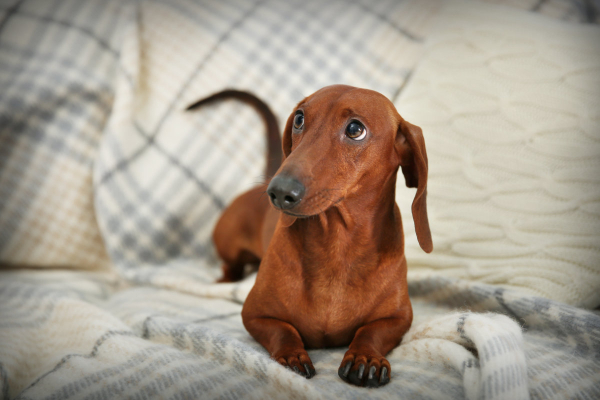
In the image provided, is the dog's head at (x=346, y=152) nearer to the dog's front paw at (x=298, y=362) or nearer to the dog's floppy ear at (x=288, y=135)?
the dog's floppy ear at (x=288, y=135)

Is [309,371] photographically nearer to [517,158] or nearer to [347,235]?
[347,235]

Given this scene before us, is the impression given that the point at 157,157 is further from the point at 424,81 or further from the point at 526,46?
the point at 526,46

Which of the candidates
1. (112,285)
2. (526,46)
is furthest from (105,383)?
(526,46)

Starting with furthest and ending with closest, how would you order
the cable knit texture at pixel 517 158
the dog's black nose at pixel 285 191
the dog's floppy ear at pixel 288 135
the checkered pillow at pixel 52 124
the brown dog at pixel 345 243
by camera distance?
the checkered pillow at pixel 52 124, the cable knit texture at pixel 517 158, the dog's floppy ear at pixel 288 135, the brown dog at pixel 345 243, the dog's black nose at pixel 285 191

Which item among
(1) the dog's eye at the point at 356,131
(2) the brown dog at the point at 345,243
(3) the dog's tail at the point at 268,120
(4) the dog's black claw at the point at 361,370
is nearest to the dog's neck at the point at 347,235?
(2) the brown dog at the point at 345,243

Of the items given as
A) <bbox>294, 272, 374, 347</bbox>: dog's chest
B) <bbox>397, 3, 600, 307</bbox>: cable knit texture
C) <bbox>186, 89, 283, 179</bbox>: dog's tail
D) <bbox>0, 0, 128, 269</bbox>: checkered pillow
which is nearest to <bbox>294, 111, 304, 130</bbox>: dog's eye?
<bbox>294, 272, 374, 347</bbox>: dog's chest

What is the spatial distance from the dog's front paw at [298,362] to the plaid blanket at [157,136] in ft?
0.79

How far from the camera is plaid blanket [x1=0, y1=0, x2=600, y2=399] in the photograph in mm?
1308

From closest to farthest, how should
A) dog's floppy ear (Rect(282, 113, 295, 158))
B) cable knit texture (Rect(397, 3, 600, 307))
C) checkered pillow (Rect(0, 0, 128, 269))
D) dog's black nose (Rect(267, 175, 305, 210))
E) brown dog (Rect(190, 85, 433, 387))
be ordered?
dog's black nose (Rect(267, 175, 305, 210)) → brown dog (Rect(190, 85, 433, 387)) → dog's floppy ear (Rect(282, 113, 295, 158)) → cable knit texture (Rect(397, 3, 600, 307)) → checkered pillow (Rect(0, 0, 128, 269))

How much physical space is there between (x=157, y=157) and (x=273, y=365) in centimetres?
126

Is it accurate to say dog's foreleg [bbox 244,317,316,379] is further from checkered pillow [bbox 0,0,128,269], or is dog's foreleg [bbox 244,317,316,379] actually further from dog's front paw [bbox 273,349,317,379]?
checkered pillow [bbox 0,0,128,269]

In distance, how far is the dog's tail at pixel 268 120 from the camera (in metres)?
1.77

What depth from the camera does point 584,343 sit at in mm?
995

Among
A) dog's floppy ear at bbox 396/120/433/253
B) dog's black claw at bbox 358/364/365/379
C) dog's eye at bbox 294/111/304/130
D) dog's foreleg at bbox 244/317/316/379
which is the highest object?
dog's eye at bbox 294/111/304/130
